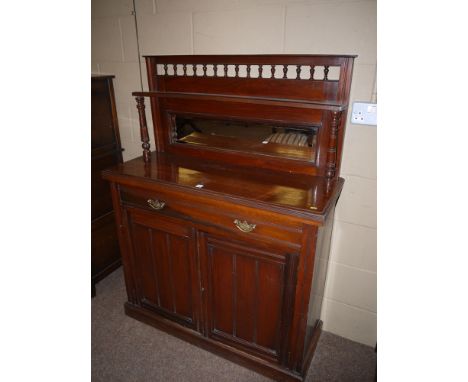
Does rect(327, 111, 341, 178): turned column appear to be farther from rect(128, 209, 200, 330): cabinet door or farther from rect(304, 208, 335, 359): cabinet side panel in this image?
rect(128, 209, 200, 330): cabinet door

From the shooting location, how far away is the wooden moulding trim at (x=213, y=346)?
1622mm

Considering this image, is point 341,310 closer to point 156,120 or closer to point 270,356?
point 270,356

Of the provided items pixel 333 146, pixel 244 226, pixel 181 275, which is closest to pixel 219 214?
pixel 244 226

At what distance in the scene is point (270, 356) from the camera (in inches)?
63.6

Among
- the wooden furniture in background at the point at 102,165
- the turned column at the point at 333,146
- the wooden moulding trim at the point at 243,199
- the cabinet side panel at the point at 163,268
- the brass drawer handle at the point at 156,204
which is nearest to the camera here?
the wooden moulding trim at the point at 243,199

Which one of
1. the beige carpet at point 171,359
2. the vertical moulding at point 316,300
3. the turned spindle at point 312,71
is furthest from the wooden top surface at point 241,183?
the beige carpet at point 171,359

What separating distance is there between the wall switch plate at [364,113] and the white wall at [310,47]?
3 cm

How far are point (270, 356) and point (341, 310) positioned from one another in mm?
573

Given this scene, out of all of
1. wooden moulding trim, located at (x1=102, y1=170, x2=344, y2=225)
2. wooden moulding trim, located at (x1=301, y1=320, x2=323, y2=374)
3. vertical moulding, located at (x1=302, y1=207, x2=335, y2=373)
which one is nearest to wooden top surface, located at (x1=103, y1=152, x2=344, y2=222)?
wooden moulding trim, located at (x1=102, y1=170, x2=344, y2=225)

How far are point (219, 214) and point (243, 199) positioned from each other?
0.17m

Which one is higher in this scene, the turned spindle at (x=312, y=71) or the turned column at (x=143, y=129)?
the turned spindle at (x=312, y=71)

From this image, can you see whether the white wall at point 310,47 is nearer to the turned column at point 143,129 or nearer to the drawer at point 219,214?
the turned column at point 143,129

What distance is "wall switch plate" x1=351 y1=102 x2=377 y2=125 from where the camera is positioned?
141cm
